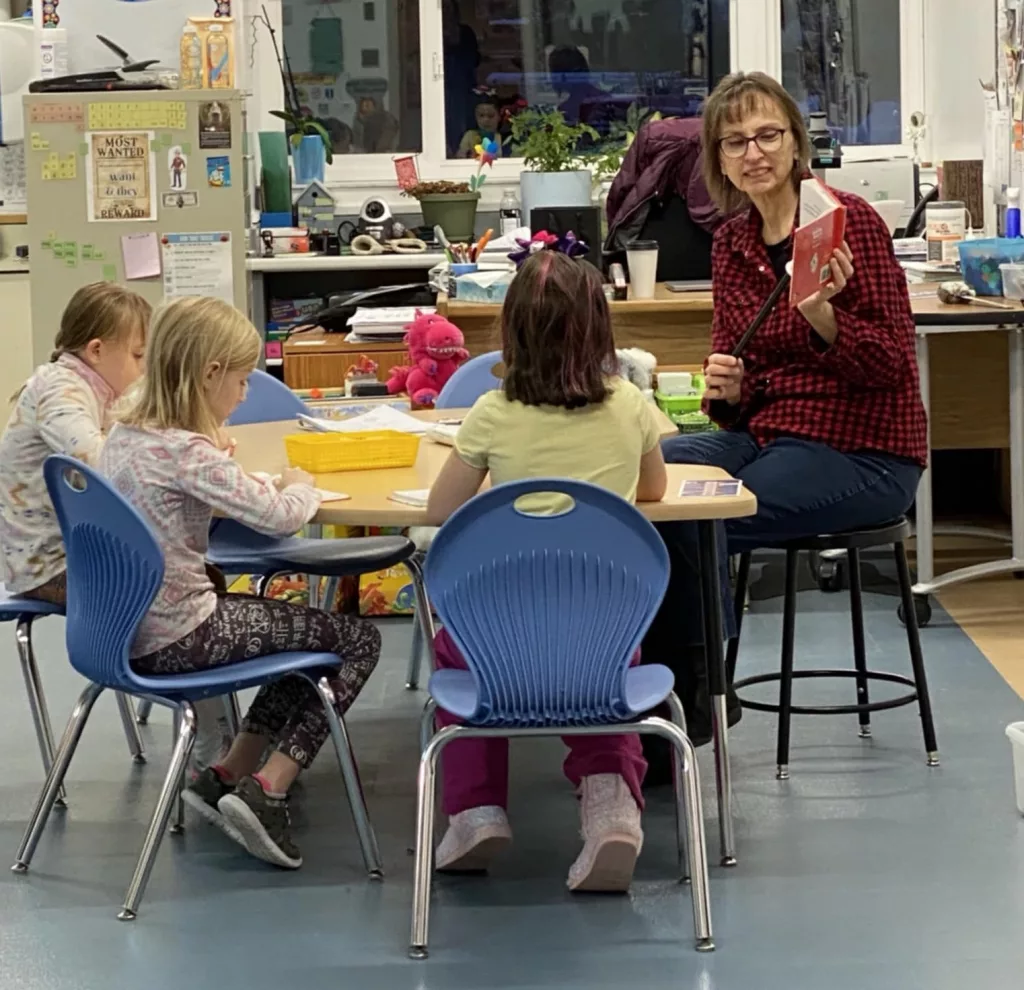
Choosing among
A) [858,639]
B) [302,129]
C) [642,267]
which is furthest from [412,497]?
[302,129]

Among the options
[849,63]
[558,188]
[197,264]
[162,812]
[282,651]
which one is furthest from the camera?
[849,63]

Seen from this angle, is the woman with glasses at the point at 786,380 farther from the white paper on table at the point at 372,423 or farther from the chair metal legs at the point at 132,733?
the chair metal legs at the point at 132,733

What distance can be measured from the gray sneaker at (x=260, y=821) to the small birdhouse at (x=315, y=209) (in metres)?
3.86

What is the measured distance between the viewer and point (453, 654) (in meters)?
2.76

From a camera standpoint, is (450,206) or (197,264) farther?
(450,206)

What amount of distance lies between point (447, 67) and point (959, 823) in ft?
15.6

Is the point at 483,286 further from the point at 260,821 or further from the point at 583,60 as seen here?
the point at 583,60

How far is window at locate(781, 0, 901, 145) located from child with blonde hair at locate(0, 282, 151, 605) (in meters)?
4.42

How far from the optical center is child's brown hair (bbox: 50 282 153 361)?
10.7 feet

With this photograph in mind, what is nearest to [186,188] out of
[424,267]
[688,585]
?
[424,267]

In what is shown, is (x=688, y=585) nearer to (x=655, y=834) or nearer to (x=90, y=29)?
(x=655, y=834)

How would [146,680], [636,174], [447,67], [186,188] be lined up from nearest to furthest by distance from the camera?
[146,680], [636,174], [186,188], [447,67]

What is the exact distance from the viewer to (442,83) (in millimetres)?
7016

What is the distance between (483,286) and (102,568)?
2.11 meters
